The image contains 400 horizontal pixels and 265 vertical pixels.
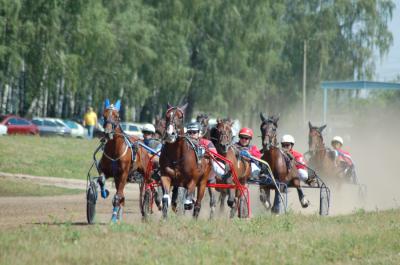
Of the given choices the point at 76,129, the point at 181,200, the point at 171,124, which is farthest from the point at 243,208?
the point at 76,129

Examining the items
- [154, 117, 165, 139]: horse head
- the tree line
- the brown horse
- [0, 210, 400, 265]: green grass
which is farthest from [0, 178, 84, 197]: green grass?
the tree line

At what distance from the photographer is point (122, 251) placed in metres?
11.6

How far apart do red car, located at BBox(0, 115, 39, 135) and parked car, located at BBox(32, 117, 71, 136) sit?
2280mm

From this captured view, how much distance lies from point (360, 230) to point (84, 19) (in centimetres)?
3079

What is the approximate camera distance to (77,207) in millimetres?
23078

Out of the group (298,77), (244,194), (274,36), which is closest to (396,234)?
(244,194)

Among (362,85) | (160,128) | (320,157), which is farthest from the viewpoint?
(362,85)

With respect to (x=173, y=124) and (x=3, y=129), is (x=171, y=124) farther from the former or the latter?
(x=3, y=129)

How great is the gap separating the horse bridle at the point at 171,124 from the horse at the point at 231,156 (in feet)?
7.42

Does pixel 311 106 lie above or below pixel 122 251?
above

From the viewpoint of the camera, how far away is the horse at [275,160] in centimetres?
2009

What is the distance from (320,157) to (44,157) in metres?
13.1

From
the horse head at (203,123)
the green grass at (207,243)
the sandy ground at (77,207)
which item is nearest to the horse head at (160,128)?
the horse head at (203,123)

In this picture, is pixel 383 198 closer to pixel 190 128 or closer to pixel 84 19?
pixel 190 128
